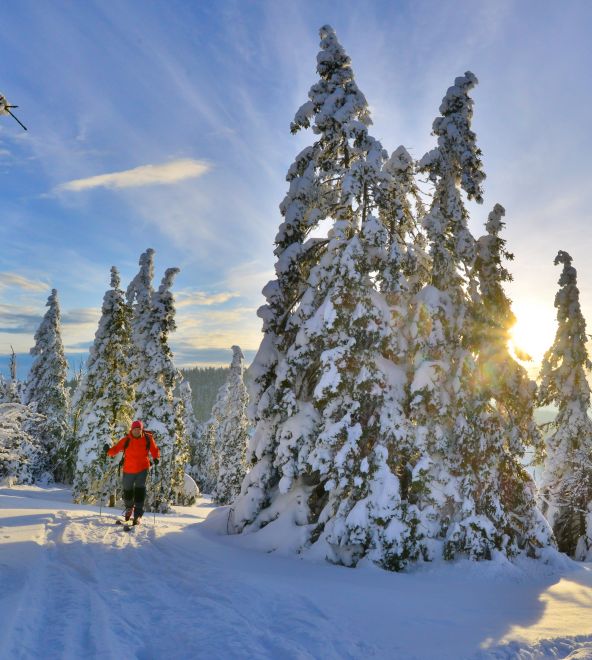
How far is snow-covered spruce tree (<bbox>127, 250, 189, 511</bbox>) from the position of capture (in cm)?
2697

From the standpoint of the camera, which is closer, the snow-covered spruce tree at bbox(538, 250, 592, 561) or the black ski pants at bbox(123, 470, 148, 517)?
the black ski pants at bbox(123, 470, 148, 517)

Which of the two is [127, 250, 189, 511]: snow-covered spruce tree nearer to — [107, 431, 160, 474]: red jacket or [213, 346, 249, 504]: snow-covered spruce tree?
[213, 346, 249, 504]: snow-covered spruce tree

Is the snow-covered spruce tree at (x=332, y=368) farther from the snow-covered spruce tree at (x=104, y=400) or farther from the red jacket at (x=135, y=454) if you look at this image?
the snow-covered spruce tree at (x=104, y=400)

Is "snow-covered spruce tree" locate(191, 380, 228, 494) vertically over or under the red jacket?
under

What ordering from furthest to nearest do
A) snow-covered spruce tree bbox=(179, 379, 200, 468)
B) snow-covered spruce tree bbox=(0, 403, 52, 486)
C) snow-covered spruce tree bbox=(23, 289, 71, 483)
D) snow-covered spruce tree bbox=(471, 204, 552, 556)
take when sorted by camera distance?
1. snow-covered spruce tree bbox=(179, 379, 200, 468)
2. snow-covered spruce tree bbox=(23, 289, 71, 483)
3. snow-covered spruce tree bbox=(471, 204, 552, 556)
4. snow-covered spruce tree bbox=(0, 403, 52, 486)

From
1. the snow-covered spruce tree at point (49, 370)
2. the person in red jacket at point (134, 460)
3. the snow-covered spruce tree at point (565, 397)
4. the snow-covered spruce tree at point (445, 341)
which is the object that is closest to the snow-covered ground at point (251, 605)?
the snow-covered spruce tree at point (445, 341)

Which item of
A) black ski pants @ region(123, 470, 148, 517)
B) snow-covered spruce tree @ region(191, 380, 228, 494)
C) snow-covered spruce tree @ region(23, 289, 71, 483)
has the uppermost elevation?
snow-covered spruce tree @ region(23, 289, 71, 483)

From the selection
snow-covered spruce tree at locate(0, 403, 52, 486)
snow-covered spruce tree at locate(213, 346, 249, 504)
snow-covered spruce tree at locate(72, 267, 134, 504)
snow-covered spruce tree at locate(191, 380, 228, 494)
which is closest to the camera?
snow-covered spruce tree at locate(0, 403, 52, 486)

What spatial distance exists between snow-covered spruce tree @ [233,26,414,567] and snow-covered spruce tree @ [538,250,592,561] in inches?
484

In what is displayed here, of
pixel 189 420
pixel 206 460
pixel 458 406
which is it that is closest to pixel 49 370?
pixel 189 420

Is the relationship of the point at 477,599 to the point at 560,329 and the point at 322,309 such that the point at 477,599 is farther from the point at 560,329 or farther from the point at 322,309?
the point at 560,329

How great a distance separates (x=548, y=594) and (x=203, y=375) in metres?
187

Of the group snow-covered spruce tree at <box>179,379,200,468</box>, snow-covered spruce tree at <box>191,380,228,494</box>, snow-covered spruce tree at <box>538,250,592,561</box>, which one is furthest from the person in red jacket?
snow-covered spruce tree at <box>191,380,228,494</box>

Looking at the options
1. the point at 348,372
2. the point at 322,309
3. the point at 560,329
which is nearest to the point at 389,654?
the point at 348,372
